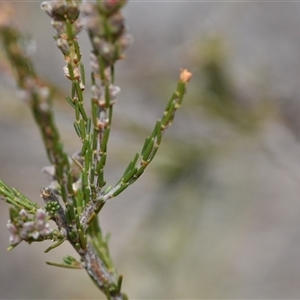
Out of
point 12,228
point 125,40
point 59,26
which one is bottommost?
point 12,228

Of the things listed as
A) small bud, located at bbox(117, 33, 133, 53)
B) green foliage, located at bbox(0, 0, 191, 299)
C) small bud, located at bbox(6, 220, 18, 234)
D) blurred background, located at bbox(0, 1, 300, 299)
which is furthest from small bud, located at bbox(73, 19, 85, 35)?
blurred background, located at bbox(0, 1, 300, 299)

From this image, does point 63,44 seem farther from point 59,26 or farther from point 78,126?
point 78,126

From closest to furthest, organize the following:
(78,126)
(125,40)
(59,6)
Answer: (125,40) → (59,6) → (78,126)

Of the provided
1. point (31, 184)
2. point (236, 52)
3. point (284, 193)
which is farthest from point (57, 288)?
point (236, 52)

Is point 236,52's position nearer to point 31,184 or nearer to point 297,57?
point 297,57

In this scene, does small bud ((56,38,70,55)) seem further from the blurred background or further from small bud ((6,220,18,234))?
the blurred background

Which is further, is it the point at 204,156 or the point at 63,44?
the point at 204,156

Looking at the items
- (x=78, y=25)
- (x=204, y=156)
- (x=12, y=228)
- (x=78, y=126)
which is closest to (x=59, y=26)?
(x=78, y=25)

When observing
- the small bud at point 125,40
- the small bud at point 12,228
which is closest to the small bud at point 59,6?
the small bud at point 125,40
